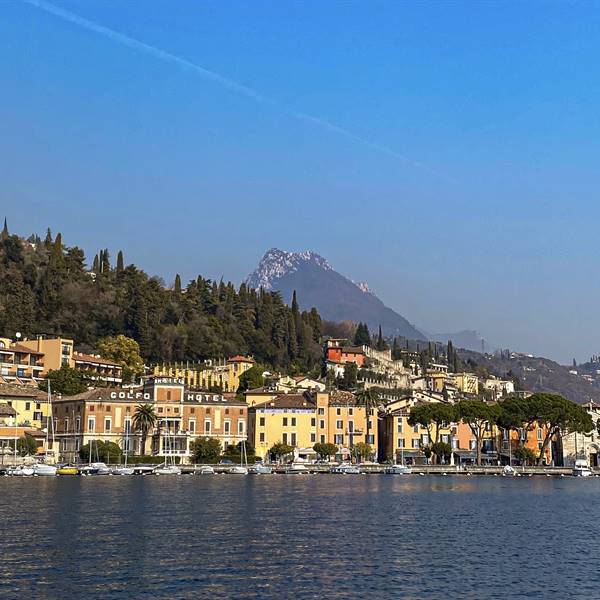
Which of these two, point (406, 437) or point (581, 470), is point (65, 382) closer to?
point (406, 437)

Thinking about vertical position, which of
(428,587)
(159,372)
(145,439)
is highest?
(159,372)

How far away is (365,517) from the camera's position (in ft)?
193

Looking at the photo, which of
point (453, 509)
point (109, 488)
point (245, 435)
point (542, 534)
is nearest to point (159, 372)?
point (245, 435)

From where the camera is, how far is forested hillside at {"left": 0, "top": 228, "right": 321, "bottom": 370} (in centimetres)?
15250

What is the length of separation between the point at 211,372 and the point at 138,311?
14993 millimetres

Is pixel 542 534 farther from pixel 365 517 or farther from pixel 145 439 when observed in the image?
pixel 145 439

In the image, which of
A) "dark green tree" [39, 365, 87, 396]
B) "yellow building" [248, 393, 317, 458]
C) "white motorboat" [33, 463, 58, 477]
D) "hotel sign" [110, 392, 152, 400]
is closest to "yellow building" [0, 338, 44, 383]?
"dark green tree" [39, 365, 87, 396]

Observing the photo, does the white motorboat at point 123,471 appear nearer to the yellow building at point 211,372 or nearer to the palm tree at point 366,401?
the palm tree at point 366,401

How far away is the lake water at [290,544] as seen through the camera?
3572 centimetres

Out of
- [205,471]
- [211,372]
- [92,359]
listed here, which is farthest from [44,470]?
[211,372]

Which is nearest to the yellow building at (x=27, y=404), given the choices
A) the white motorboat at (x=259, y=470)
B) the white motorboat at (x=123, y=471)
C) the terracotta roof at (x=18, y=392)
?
the terracotta roof at (x=18, y=392)

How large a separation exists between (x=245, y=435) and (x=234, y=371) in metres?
32.1

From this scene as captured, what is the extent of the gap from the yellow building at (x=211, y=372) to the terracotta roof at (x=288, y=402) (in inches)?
966

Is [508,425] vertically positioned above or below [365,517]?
above
